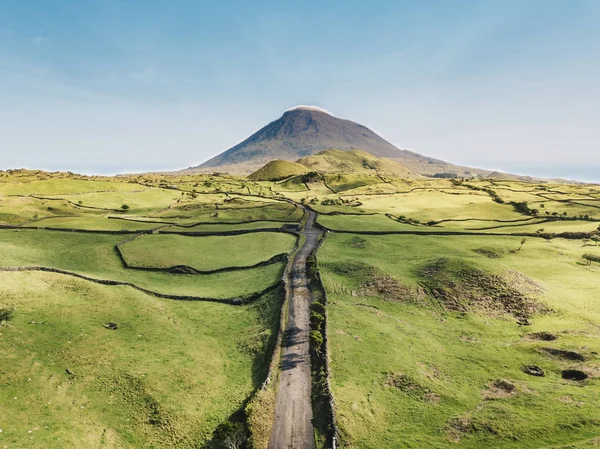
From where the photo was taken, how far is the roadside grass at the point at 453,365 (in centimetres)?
2738

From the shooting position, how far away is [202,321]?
4366 centimetres

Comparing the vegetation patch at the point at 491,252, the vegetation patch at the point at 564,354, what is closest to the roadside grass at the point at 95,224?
the vegetation patch at the point at 491,252

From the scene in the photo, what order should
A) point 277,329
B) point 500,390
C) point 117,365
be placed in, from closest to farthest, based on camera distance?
point 117,365
point 500,390
point 277,329

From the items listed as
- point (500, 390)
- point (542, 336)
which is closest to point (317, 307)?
point (500, 390)

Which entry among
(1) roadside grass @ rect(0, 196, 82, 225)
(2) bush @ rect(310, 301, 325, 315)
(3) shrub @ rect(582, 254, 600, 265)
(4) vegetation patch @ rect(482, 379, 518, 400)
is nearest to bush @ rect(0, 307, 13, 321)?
(2) bush @ rect(310, 301, 325, 315)

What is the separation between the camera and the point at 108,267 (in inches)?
2378

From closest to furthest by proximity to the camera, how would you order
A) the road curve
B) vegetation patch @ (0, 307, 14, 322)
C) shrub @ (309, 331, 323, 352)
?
the road curve, vegetation patch @ (0, 307, 14, 322), shrub @ (309, 331, 323, 352)

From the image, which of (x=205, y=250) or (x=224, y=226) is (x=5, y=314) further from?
(x=224, y=226)

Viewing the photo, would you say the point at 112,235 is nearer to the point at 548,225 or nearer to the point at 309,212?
the point at 309,212

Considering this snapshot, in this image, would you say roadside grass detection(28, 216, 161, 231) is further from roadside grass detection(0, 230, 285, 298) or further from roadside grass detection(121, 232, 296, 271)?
roadside grass detection(121, 232, 296, 271)

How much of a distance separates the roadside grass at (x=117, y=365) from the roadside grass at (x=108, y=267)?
8002 mm

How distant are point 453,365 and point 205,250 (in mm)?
53085

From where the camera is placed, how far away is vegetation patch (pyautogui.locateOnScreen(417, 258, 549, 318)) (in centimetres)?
5184

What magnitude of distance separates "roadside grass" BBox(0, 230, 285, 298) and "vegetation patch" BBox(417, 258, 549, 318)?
2649cm
